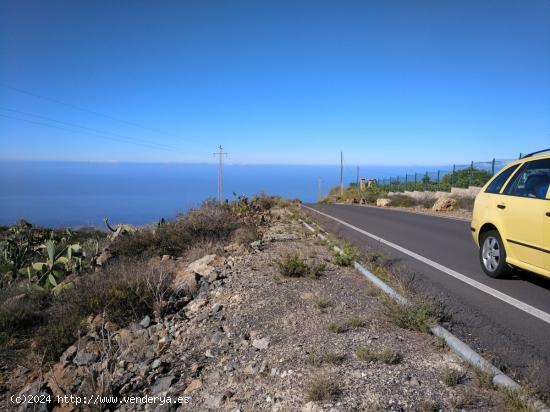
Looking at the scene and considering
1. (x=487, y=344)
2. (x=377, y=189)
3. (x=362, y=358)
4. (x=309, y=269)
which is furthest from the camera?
(x=377, y=189)

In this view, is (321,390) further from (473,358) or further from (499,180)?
(499,180)

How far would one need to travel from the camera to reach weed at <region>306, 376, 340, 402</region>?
3.63 meters

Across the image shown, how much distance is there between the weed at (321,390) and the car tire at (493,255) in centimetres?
458

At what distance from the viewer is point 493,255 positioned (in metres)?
7.39

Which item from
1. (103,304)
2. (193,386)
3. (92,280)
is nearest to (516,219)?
(193,386)

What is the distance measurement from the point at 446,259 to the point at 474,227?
4.83 ft

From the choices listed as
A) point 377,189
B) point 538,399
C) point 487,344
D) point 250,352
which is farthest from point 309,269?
point 377,189

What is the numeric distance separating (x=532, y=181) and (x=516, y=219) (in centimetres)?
63

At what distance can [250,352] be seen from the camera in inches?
193

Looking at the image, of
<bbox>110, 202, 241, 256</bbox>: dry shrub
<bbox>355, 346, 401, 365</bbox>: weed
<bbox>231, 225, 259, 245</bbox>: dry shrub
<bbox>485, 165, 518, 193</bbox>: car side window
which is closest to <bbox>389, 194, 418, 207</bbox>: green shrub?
<bbox>110, 202, 241, 256</bbox>: dry shrub

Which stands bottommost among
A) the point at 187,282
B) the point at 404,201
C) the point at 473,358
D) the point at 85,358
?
the point at 85,358

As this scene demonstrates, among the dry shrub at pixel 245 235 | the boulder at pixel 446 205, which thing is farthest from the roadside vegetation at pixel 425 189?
the dry shrub at pixel 245 235

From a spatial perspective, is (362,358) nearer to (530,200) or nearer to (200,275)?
(530,200)

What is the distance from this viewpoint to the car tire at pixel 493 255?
23.3 ft
